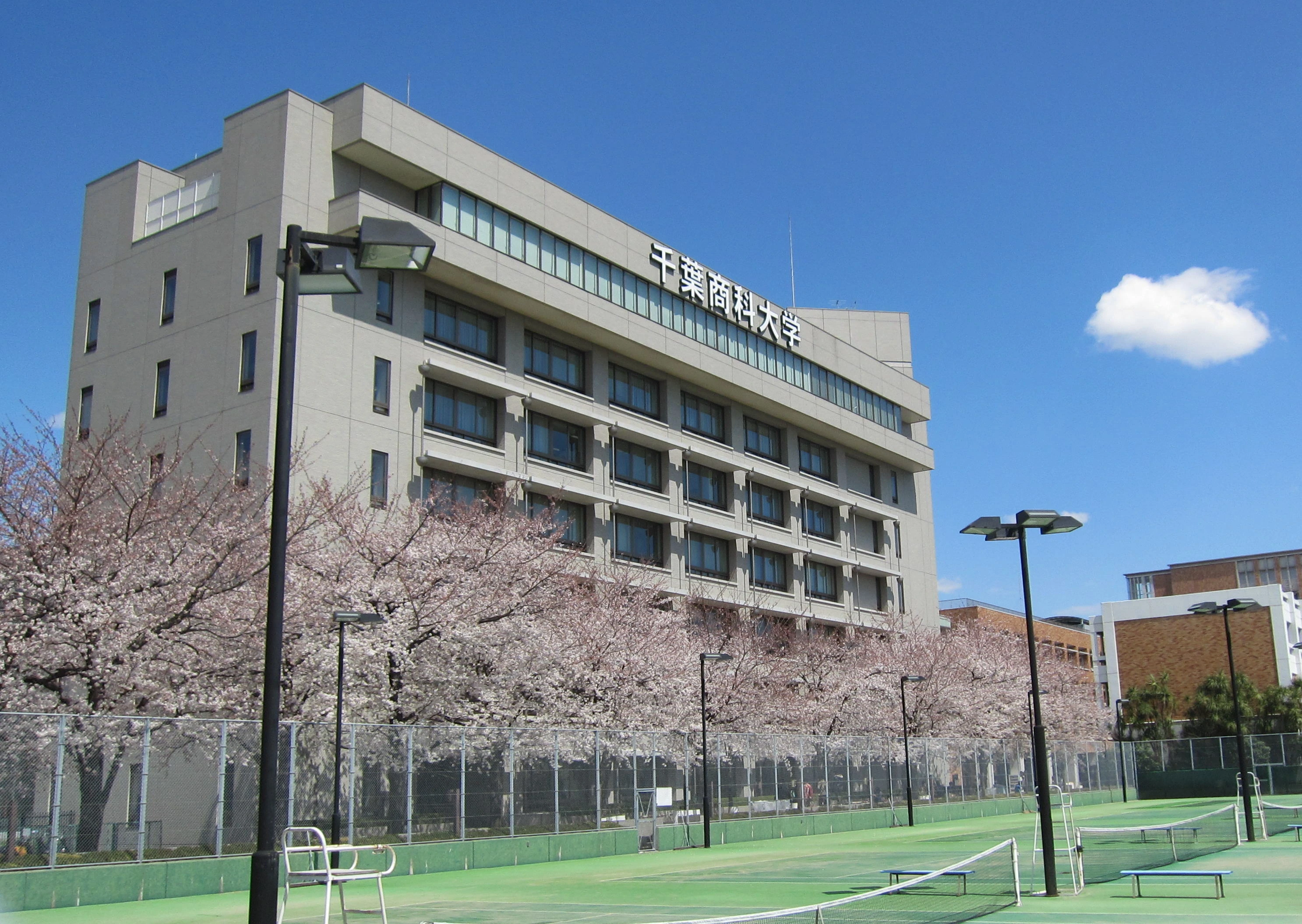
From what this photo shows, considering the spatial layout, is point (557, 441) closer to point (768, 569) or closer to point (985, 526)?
point (768, 569)

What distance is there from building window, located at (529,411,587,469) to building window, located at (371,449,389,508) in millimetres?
8141

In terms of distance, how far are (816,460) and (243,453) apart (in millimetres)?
38012

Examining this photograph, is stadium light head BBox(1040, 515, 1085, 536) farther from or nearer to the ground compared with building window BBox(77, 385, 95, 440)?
nearer to the ground

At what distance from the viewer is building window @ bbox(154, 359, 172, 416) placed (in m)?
43.6

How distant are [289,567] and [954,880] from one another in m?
18.8

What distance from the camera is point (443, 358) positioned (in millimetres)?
45750

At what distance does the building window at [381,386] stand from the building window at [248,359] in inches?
159

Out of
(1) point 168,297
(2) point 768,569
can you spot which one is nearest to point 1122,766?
(2) point 768,569

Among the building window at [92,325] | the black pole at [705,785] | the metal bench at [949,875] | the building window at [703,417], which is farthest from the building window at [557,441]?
the metal bench at [949,875]

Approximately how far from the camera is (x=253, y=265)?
42.5m

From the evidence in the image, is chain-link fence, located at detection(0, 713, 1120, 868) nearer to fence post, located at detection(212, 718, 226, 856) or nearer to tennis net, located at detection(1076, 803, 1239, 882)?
fence post, located at detection(212, 718, 226, 856)

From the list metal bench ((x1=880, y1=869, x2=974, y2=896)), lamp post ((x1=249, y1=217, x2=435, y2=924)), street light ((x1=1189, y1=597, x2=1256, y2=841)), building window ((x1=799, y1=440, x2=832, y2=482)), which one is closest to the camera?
lamp post ((x1=249, y1=217, x2=435, y2=924))

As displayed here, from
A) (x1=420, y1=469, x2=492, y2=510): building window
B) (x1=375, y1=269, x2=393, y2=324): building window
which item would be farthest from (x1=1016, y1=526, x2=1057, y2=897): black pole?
(x1=375, y1=269, x2=393, y2=324): building window

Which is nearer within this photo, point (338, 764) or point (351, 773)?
point (338, 764)
